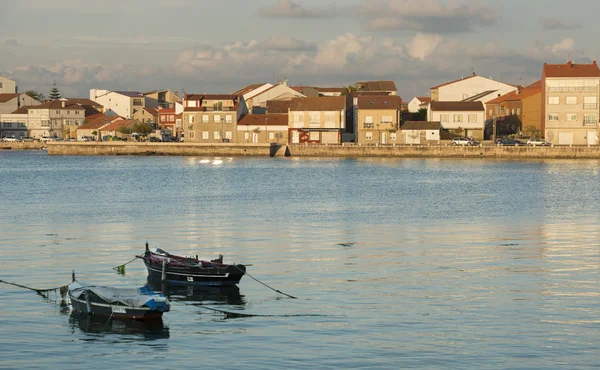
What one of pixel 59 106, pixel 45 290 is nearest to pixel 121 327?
pixel 45 290

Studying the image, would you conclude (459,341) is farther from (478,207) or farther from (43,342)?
(478,207)

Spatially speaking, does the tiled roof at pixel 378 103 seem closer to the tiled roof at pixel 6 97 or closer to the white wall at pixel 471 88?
the white wall at pixel 471 88

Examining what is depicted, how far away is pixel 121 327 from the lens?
2166 centimetres

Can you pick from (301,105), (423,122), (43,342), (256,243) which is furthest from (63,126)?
(43,342)

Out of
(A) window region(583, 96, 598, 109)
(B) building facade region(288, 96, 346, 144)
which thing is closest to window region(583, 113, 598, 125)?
(A) window region(583, 96, 598, 109)

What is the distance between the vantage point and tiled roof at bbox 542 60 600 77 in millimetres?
104875

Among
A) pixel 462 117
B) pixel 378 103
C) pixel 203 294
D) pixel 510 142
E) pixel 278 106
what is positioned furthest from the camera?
pixel 278 106

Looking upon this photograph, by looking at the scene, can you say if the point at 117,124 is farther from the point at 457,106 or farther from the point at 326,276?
the point at 326,276

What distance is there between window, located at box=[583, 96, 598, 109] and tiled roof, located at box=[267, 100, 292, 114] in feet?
125

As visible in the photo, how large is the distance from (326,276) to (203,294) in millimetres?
4047

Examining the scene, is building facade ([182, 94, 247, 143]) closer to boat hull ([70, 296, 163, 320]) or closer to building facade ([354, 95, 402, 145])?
building facade ([354, 95, 402, 145])

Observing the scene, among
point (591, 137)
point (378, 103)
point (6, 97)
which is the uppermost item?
point (6, 97)

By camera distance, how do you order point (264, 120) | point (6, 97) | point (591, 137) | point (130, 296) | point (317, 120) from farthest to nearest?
1. point (6, 97)
2. point (264, 120)
3. point (317, 120)
4. point (591, 137)
5. point (130, 296)

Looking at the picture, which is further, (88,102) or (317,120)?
(88,102)
